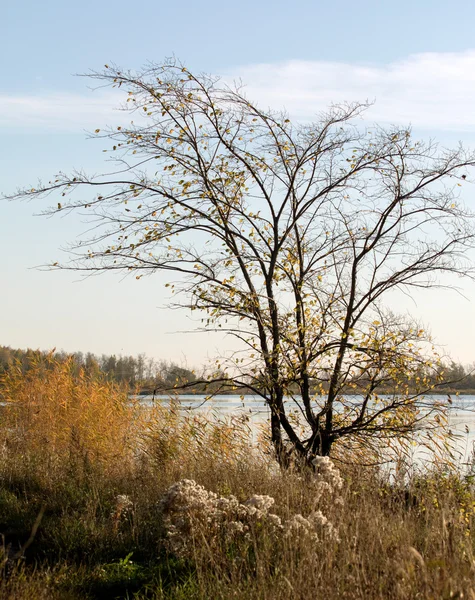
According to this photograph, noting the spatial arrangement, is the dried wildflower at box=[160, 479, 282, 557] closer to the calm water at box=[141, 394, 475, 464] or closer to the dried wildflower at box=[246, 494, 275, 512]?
the dried wildflower at box=[246, 494, 275, 512]

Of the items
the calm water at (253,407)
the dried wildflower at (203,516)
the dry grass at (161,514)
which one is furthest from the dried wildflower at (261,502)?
the calm water at (253,407)

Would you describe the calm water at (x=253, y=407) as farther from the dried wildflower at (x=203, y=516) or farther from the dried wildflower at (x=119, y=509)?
the dried wildflower at (x=203, y=516)

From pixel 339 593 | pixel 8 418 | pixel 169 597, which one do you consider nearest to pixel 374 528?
pixel 339 593

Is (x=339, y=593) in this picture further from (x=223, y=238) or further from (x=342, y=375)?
(x=223, y=238)

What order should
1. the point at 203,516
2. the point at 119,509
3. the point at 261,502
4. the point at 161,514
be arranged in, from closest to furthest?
the point at 261,502
the point at 203,516
the point at 161,514
the point at 119,509

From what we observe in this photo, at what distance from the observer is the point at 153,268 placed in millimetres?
8766

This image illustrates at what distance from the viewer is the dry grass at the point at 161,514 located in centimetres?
398

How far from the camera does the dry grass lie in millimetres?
3980

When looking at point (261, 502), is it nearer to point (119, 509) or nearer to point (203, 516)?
point (203, 516)

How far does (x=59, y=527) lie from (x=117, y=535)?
64 centimetres

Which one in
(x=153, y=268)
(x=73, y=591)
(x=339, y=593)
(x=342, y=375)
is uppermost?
(x=153, y=268)

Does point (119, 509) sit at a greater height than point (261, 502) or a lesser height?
lesser

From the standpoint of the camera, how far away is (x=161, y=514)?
584 centimetres

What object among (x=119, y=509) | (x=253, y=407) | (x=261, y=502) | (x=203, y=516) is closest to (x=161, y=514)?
(x=119, y=509)
